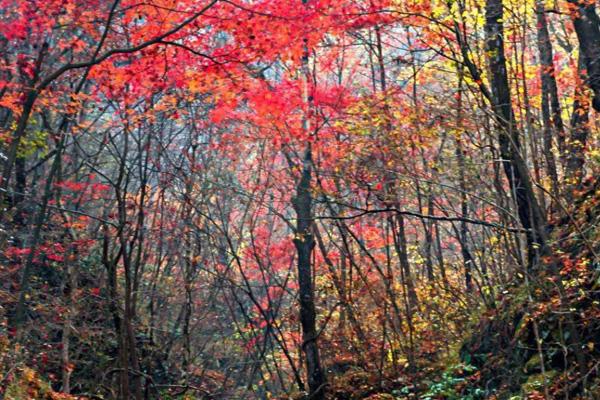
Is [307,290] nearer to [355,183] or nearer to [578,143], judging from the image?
[355,183]

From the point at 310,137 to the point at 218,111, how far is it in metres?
3.03

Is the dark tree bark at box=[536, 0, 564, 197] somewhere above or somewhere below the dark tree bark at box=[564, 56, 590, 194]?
above

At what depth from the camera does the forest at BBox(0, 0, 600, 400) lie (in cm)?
717

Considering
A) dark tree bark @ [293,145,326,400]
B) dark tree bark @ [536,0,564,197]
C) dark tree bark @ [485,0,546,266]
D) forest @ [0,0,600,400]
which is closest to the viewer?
forest @ [0,0,600,400]

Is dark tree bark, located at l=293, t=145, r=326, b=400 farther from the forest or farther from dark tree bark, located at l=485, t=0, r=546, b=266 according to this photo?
dark tree bark, located at l=485, t=0, r=546, b=266

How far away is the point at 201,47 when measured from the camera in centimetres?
1059

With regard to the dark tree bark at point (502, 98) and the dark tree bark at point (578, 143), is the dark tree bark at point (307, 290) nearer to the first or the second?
the dark tree bark at point (502, 98)

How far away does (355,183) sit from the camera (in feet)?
31.1

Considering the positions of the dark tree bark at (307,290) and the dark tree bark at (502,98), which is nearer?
the dark tree bark at (502,98)

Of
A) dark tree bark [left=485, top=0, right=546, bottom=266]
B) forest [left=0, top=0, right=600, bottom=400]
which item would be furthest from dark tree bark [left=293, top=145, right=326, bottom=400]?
dark tree bark [left=485, top=0, right=546, bottom=266]

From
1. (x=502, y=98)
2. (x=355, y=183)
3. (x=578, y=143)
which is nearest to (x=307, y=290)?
(x=355, y=183)

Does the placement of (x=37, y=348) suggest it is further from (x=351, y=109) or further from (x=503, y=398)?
(x=503, y=398)

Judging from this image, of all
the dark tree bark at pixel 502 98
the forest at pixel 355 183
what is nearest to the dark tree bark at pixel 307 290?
the forest at pixel 355 183

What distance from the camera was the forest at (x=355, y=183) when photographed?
7.17 meters
